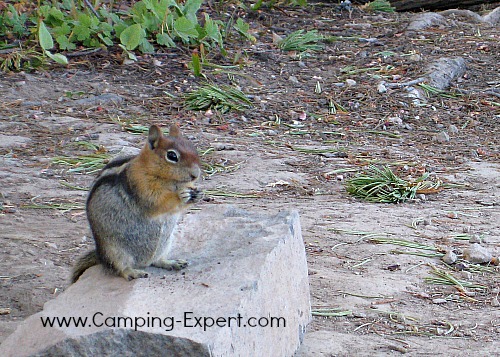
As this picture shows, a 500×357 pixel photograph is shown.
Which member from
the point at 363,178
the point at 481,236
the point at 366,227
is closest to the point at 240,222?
the point at 366,227

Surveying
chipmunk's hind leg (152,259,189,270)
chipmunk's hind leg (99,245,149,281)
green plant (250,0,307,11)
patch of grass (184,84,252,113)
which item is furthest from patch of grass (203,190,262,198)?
green plant (250,0,307,11)

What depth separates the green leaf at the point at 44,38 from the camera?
8750 mm

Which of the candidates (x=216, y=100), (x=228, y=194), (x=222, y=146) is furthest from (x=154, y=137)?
(x=216, y=100)

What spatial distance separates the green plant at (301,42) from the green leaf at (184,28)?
4.52 feet

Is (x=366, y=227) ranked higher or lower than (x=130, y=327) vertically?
lower

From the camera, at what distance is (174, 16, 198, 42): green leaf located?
9448 millimetres

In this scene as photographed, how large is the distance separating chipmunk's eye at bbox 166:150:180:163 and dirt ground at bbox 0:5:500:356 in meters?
1.12

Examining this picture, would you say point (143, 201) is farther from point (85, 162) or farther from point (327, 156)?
point (327, 156)

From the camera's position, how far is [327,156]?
7410mm

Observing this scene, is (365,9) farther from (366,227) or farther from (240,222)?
(240,222)

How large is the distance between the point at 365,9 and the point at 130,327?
10.1m

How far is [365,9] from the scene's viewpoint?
12.4 meters

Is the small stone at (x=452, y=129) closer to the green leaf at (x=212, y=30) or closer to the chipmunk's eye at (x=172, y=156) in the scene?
the green leaf at (x=212, y=30)

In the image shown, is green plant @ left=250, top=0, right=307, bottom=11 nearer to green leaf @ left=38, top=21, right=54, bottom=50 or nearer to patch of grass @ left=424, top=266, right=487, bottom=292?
green leaf @ left=38, top=21, right=54, bottom=50
